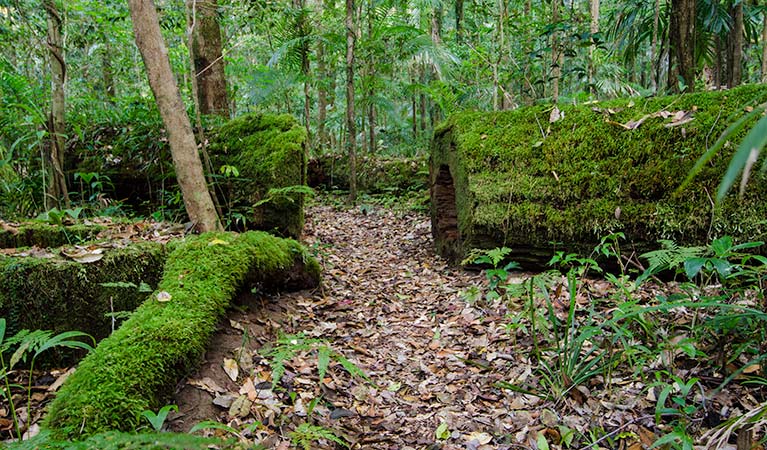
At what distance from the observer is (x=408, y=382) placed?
296 cm

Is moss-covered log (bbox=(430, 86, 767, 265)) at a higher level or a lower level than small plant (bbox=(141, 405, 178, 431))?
higher

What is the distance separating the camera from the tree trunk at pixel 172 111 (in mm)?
3533

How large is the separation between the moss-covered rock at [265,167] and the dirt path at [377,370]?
94 cm

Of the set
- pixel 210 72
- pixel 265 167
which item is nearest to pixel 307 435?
pixel 265 167

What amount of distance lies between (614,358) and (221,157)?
4691mm

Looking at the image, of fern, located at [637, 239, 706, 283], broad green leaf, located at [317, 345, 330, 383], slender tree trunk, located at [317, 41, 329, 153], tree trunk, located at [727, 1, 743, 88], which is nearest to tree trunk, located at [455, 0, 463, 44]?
slender tree trunk, located at [317, 41, 329, 153]

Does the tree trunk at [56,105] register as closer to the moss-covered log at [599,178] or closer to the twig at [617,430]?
the moss-covered log at [599,178]

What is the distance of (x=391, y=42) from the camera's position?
34.4 ft

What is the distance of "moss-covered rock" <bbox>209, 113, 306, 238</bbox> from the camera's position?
507cm

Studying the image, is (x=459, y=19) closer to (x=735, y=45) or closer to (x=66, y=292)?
(x=735, y=45)

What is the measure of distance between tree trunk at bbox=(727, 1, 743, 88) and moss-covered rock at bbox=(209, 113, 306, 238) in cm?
658

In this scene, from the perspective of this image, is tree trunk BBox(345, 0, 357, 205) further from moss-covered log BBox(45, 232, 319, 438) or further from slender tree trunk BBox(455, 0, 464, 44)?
moss-covered log BBox(45, 232, 319, 438)

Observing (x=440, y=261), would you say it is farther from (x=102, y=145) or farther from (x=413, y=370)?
(x=102, y=145)

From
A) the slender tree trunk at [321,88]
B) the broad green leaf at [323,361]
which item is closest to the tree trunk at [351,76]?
the slender tree trunk at [321,88]
